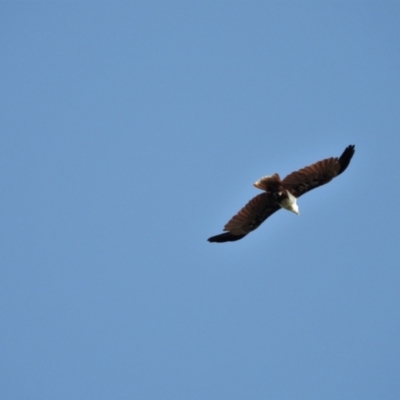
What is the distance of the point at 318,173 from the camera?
1595 centimetres

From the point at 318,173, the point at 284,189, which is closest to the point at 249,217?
the point at 284,189

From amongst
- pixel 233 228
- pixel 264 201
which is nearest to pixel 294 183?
pixel 264 201

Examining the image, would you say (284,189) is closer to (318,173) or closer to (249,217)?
(318,173)

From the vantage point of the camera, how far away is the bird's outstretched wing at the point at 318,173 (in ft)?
51.8

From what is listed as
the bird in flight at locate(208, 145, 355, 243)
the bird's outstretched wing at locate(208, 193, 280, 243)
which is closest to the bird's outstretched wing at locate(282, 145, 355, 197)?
the bird in flight at locate(208, 145, 355, 243)

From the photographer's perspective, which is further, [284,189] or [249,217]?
[249,217]

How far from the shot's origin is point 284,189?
632 inches

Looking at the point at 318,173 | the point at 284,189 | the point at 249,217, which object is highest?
the point at 318,173

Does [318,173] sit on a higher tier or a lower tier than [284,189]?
higher

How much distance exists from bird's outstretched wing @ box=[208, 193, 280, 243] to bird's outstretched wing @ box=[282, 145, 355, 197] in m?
0.68

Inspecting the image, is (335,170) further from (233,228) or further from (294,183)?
(233,228)

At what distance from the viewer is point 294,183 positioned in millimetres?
16094

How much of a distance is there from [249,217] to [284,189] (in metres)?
1.39

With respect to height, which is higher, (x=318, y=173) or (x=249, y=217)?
(x=318, y=173)
